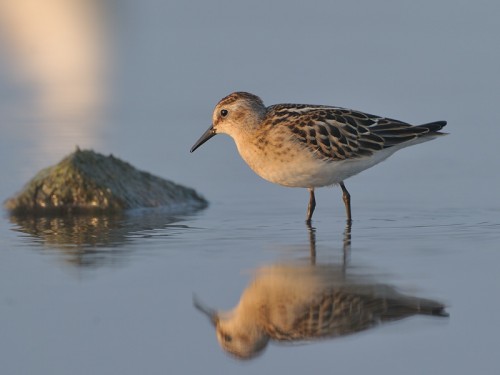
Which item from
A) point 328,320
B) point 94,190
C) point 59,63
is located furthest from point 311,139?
point 59,63

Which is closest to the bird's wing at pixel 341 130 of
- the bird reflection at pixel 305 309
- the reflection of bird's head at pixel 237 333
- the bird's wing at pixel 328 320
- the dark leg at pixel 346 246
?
the dark leg at pixel 346 246

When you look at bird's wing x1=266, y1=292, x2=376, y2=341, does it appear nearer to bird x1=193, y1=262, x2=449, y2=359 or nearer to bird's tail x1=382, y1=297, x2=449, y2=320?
bird x1=193, y1=262, x2=449, y2=359

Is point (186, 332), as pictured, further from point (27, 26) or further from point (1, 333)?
point (27, 26)

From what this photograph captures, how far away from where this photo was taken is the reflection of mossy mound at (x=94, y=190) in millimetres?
12039

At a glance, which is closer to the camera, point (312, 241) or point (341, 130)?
point (312, 241)

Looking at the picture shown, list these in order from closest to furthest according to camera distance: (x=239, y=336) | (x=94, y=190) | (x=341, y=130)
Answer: (x=239, y=336)
(x=341, y=130)
(x=94, y=190)

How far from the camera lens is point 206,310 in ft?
25.3

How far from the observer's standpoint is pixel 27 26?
22781mm

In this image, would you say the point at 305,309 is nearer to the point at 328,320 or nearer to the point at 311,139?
the point at 328,320

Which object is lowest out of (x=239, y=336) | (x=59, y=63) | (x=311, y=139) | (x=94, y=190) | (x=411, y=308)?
(x=239, y=336)

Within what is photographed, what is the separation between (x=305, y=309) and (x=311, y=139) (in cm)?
372

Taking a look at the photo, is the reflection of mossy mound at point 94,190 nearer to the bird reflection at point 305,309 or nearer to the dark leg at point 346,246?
the dark leg at point 346,246

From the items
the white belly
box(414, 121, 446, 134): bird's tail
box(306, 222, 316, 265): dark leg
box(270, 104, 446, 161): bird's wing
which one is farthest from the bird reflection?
box(414, 121, 446, 134): bird's tail

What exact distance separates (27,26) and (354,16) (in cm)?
675
